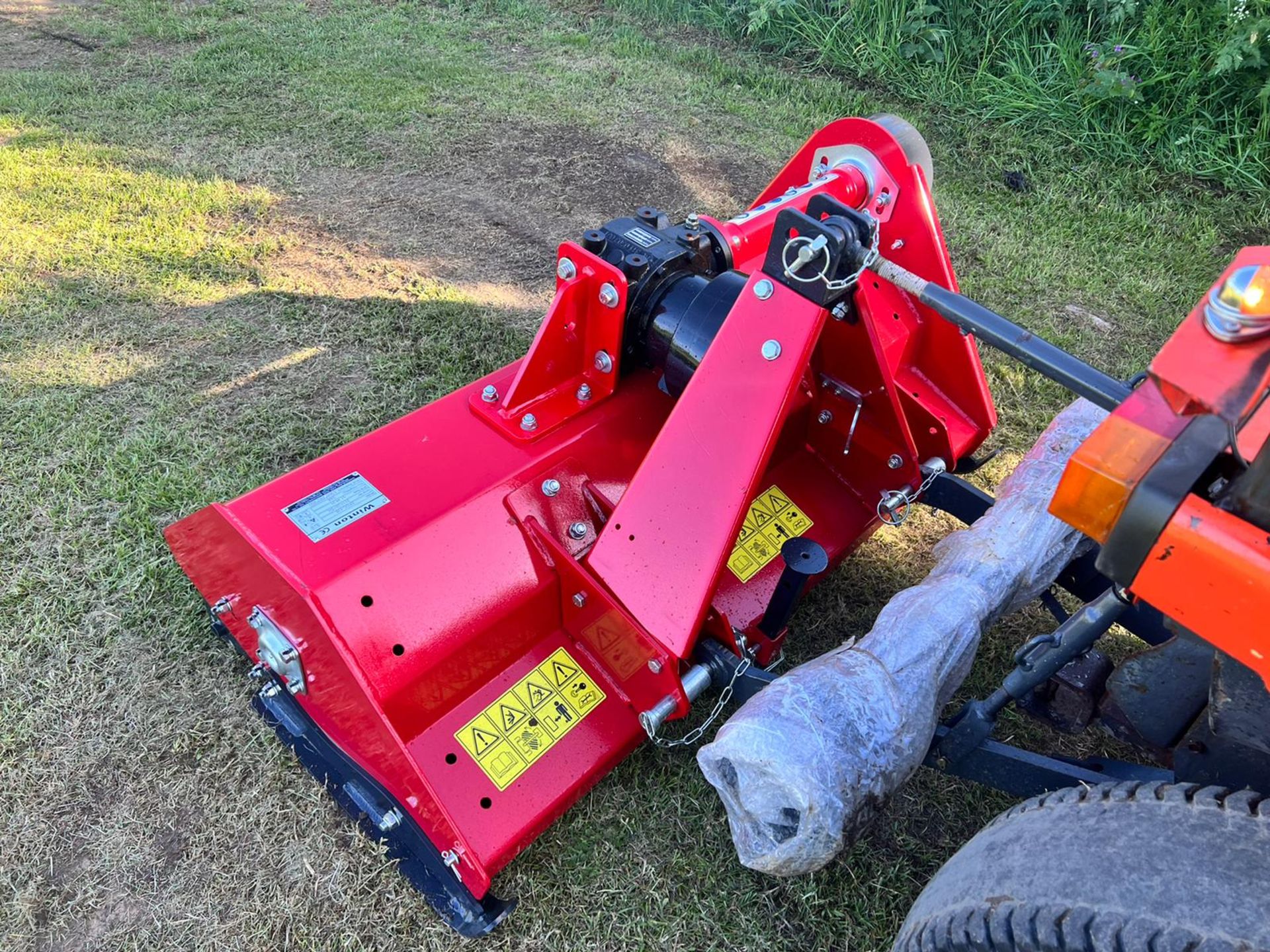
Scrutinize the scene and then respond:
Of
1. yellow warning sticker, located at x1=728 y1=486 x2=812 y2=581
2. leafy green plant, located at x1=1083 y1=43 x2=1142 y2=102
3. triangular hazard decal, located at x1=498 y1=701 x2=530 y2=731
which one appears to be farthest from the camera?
leafy green plant, located at x1=1083 y1=43 x2=1142 y2=102

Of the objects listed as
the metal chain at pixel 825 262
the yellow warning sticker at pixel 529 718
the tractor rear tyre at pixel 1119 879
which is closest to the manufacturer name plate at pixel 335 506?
the yellow warning sticker at pixel 529 718

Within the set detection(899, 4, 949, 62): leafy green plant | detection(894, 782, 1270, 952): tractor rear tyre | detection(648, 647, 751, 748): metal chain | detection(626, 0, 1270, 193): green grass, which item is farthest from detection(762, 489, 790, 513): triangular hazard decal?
detection(899, 4, 949, 62): leafy green plant

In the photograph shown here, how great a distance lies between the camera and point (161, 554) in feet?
8.53

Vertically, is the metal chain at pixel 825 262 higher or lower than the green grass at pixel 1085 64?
lower

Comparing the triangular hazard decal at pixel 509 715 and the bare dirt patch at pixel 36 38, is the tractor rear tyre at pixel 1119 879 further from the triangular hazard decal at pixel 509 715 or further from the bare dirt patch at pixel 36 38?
the bare dirt patch at pixel 36 38

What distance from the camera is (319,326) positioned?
3.46 metres

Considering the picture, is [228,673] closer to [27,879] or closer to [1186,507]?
[27,879]

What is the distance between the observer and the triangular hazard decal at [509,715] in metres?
1.94

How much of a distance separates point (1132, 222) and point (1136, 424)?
3.79 metres

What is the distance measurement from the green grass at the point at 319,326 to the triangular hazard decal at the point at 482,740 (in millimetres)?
300

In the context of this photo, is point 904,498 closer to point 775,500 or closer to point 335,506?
point 775,500

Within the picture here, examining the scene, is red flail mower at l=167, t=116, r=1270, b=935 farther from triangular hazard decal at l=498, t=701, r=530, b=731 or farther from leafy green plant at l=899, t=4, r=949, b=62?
leafy green plant at l=899, t=4, r=949, b=62

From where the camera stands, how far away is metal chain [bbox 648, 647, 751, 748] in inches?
74.6

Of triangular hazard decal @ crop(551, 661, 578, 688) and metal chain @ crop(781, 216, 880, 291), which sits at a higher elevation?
metal chain @ crop(781, 216, 880, 291)
